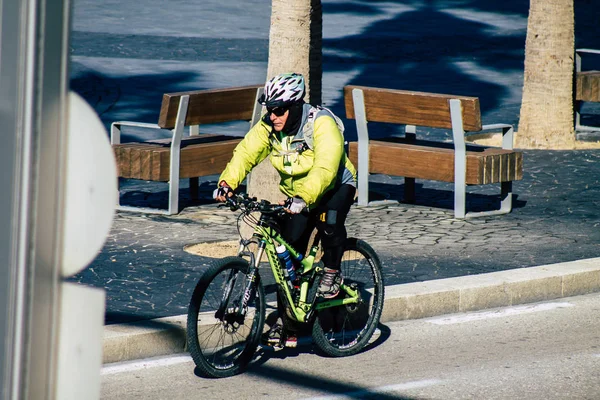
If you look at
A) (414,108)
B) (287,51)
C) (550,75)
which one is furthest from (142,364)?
(550,75)

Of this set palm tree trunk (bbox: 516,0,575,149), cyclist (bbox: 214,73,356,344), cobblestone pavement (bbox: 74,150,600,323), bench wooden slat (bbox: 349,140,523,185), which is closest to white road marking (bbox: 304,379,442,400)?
cyclist (bbox: 214,73,356,344)

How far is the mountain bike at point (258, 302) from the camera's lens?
5.69 m

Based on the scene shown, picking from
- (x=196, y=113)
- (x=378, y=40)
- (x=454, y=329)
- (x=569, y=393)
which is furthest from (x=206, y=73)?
(x=569, y=393)

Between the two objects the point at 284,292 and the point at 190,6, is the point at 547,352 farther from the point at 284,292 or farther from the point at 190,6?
the point at 190,6

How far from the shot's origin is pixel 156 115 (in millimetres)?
14703

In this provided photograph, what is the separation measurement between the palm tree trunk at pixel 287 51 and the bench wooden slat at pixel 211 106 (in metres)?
1.45

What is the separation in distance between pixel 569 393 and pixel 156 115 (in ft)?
32.5

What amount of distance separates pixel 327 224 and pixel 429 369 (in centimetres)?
94

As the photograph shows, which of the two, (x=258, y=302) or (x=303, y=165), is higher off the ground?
(x=303, y=165)

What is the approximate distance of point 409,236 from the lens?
351 inches

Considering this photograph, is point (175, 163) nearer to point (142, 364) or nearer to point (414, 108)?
point (414, 108)

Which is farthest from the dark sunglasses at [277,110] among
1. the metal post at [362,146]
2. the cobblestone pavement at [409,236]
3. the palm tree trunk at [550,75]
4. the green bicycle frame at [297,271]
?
the palm tree trunk at [550,75]

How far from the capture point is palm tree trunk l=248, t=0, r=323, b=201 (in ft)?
27.3

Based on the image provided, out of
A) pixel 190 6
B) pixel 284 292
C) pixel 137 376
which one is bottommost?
pixel 137 376
